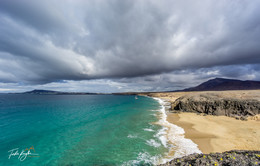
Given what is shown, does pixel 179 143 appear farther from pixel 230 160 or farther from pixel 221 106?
pixel 221 106

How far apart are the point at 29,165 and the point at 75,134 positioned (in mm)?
8176

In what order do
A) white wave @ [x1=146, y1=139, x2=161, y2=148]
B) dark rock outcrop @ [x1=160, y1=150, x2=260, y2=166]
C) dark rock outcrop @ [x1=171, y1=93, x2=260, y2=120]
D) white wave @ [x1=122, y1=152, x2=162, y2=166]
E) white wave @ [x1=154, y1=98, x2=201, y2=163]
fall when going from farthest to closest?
dark rock outcrop @ [x1=171, y1=93, x2=260, y2=120], white wave @ [x1=146, y1=139, x2=161, y2=148], white wave @ [x1=154, y1=98, x2=201, y2=163], white wave @ [x1=122, y1=152, x2=162, y2=166], dark rock outcrop @ [x1=160, y1=150, x2=260, y2=166]

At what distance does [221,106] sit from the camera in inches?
1226

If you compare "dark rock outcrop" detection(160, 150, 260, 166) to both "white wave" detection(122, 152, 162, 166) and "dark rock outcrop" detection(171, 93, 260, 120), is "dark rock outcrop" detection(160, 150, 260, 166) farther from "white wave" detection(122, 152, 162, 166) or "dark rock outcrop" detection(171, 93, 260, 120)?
"dark rock outcrop" detection(171, 93, 260, 120)

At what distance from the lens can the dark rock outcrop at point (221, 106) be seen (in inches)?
1043

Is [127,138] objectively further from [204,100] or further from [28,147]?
[204,100]

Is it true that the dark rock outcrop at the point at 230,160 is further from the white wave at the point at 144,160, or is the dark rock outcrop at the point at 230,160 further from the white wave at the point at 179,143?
the white wave at the point at 179,143

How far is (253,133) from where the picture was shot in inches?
654

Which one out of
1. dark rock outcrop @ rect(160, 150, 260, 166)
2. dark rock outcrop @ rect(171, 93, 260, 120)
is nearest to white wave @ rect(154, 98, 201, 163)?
dark rock outcrop @ rect(160, 150, 260, 166)

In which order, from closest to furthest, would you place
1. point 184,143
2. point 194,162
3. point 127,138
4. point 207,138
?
point 194,162, point 184,143, point 207,138, point 127,138

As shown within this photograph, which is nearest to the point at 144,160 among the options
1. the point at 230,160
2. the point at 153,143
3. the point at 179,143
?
the point at 153,143

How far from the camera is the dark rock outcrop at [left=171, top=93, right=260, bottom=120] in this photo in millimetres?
26484

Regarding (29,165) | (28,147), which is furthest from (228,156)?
(28,147)

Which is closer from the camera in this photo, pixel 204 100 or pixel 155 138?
pixel 155 138
